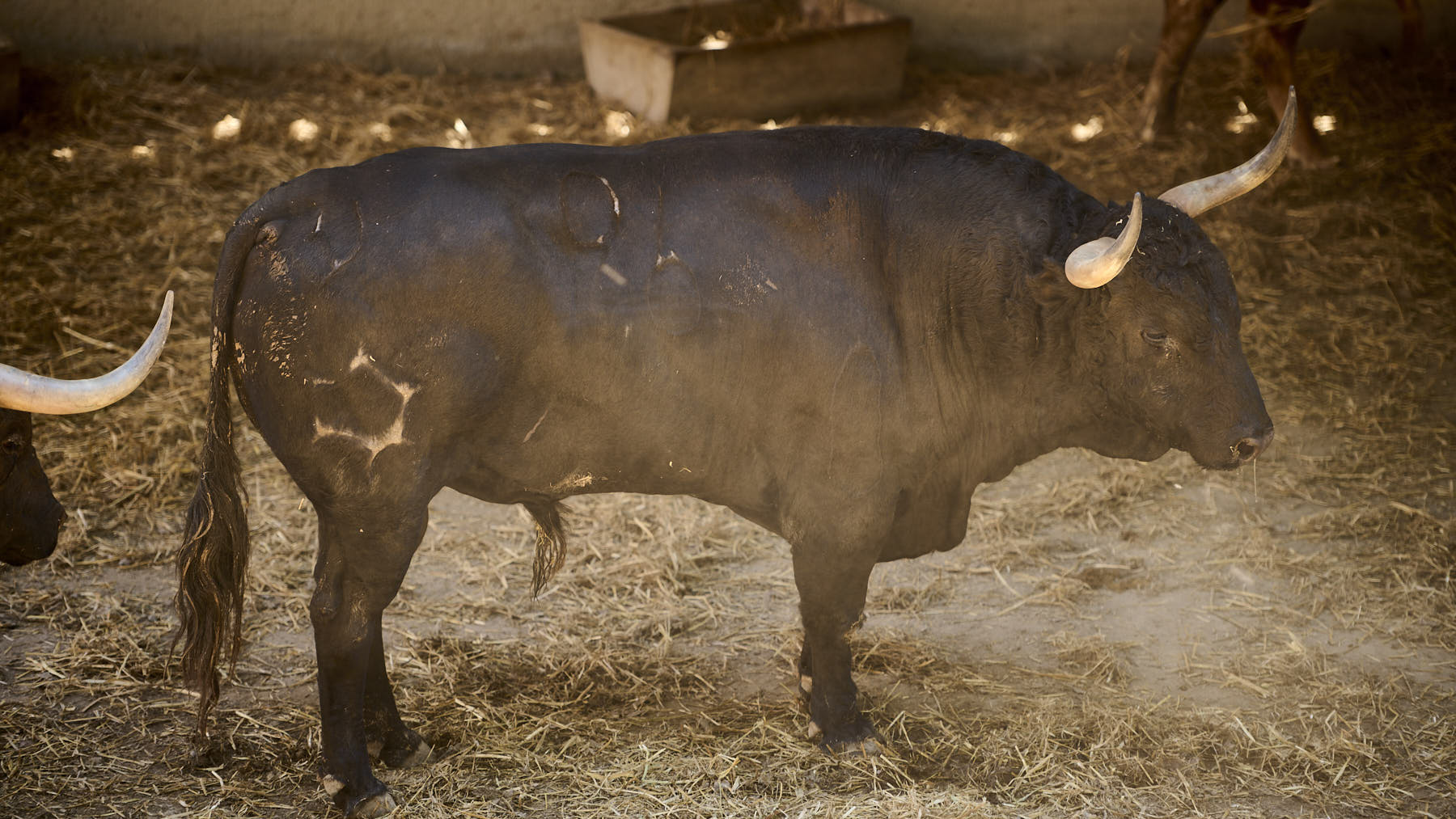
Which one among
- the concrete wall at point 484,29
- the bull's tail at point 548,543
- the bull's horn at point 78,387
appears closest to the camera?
the bull's horn at point 78,387

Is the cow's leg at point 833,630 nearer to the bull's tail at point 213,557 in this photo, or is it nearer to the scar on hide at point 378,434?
the scar on hide at point 378,434

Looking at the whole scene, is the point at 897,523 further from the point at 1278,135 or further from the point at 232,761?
the point at 232,761

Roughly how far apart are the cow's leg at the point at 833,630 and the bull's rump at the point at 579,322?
22 centimetres

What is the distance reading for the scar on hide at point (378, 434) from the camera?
3209mm

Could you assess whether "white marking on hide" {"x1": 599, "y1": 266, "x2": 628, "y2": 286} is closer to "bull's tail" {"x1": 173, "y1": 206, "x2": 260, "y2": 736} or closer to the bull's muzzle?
"bull's tail" {"x1": 173, "y1": 206, "x2": 260, "y2": 736}

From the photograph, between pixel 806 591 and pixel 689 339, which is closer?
pixel 689 339

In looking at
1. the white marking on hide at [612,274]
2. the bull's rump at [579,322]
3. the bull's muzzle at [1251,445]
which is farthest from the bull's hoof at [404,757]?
the bull's muzzle at [1251,445]

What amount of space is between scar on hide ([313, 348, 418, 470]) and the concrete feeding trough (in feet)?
17.3

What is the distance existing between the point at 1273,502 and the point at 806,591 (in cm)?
260

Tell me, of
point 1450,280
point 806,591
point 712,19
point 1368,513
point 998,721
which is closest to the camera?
point 806,591

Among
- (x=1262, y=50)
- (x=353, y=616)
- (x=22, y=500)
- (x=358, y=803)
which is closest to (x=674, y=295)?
(x=353, y=616)

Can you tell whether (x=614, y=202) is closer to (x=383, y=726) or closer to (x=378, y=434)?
(x=378, y=434)

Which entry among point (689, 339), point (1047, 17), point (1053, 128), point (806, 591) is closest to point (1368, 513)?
point (806, 591)

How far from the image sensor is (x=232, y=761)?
3.72m
